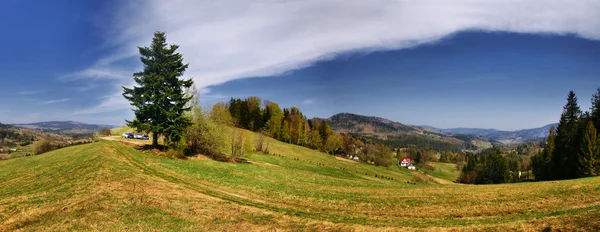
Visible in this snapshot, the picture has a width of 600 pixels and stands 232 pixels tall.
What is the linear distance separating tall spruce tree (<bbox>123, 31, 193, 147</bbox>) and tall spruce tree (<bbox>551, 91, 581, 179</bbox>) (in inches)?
2724

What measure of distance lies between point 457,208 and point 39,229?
2613 cm

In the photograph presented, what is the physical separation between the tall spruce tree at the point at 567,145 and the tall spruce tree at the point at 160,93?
227ft

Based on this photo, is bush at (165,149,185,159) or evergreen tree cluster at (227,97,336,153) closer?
bush at (165,149,185,159)

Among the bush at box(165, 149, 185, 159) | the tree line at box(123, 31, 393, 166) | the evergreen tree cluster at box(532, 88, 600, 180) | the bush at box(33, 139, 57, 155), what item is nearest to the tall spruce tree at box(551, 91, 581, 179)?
the evergreen tree cluster at box(532, 88, 600, 180)

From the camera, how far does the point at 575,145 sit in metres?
56.3

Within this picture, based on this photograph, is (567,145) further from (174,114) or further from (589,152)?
(174,114)

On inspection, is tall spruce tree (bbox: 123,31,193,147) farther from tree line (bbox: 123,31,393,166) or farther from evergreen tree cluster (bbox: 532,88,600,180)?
evergreen tree cluster (bbox: 532,88,600,180)

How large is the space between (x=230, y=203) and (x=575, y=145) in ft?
226

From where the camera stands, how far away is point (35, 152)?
1967 inches

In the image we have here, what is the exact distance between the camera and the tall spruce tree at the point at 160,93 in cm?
3759

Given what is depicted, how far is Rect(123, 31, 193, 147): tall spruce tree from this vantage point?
37.6 m

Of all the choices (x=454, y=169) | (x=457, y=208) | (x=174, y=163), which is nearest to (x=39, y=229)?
(x=174, y=163)

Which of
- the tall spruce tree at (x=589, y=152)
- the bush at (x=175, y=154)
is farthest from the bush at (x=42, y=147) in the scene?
the tall spruce tree at (x=589, y=152)

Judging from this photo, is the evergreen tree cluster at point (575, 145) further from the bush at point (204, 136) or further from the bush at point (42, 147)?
the bush at point (42, 147)
